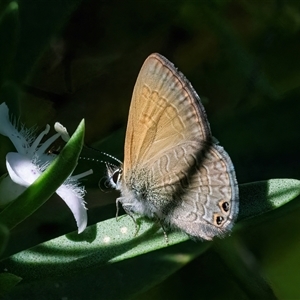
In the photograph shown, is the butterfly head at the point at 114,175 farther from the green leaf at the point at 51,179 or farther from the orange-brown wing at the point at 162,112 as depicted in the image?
the green leaf at the point at 51,179

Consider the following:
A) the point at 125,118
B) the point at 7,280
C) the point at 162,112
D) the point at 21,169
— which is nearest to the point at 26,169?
the point at 21,169

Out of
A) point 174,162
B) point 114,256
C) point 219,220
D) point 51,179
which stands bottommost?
point 114,256

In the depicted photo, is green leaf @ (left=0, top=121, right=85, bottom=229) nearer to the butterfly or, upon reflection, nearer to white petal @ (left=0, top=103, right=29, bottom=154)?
white petal @ (left=0, top=103, right=29, bottom=154)

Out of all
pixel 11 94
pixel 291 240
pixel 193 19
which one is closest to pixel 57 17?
pixel 11 94

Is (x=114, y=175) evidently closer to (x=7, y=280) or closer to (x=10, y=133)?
(x=10, y=133)

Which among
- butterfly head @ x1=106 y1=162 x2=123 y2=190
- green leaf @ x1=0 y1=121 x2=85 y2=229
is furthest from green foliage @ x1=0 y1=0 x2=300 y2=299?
butterfly head @ x1=106 y1=162 x2=123 y2=190

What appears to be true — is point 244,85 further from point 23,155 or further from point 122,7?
point 23,155

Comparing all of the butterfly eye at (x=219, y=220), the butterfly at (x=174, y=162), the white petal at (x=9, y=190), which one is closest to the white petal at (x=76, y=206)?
the white petal at (x=9, y=190)
